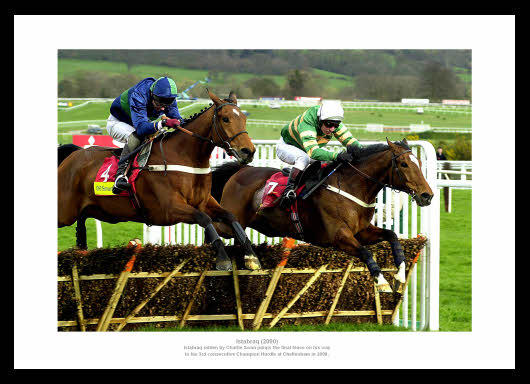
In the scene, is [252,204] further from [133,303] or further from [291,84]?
[291,84]

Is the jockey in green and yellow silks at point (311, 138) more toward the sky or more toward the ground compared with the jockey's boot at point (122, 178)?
more toward the sky

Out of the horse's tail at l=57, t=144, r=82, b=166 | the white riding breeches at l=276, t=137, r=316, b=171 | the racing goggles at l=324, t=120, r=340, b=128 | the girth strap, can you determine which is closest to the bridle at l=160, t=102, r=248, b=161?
the racing goggles at l=324, t=120, r=340, b=128

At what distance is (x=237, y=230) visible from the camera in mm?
6332

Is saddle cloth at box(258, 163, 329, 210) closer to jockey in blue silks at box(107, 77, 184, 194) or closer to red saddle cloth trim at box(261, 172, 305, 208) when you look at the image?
red saddle cloth trim at box(261, 172, 305, 208)

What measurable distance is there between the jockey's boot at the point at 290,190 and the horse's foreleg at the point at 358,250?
0.72 metres

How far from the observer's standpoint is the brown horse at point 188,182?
6.24 m

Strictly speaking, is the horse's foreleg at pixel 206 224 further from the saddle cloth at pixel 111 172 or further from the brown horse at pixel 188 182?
the saddle cloth at pixel 111 172

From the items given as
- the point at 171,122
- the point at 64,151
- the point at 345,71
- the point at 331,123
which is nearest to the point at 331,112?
the point at 331,123

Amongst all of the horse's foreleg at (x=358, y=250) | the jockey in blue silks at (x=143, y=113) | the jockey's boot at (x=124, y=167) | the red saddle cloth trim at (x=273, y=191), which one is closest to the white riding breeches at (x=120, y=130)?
the jockey in blue silks at (x=143, y=113)

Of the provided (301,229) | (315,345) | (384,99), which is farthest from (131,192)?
(384,99)

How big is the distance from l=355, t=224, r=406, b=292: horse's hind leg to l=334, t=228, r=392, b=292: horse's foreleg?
0.22 metres

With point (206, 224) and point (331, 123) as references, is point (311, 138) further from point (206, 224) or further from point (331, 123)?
point (206, 224)

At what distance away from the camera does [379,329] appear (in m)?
7.37
